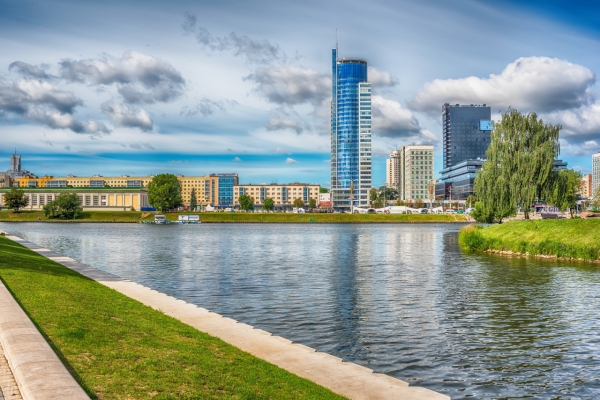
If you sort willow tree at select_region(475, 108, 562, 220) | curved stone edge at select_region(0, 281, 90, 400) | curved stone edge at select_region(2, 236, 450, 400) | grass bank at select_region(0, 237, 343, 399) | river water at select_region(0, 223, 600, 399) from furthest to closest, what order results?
willow tree at select_region(475, 108, 562, 220) < river water at select_region(0, 223, 600, 399) < curved stone edge at select_region(2, 236, 450, 400) < grass bank at select_region(0, 237, 343, 399) < curved stone edge at select_region(0, 281, 90, 400)

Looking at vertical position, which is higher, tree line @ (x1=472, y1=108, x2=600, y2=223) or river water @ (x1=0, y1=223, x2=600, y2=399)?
tree line @ (x1=472, y1=108, x2=600, y2=223)

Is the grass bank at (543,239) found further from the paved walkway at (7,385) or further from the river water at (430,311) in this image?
the paved walkway at (7,385)

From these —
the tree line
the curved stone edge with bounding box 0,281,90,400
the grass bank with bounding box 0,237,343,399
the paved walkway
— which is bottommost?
the grass bank with bounding box 0,237,343,399

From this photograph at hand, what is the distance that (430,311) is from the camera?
1064 inches

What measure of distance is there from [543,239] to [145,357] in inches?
2046

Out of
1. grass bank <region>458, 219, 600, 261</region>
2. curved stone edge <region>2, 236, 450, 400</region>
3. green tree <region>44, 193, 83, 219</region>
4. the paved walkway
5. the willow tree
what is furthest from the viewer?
green tree <region>44, 193, 83, 219</region>

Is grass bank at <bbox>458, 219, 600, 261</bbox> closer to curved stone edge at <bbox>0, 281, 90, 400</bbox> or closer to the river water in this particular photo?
the river water

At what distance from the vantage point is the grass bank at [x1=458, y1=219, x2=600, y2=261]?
5156cm

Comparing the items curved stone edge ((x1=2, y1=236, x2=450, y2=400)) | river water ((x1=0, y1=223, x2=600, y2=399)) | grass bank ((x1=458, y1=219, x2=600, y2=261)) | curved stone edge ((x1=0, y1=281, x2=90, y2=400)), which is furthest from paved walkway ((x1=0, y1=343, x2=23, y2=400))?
grass bank ((x1=458, y1=219, x2=600, y2=261))

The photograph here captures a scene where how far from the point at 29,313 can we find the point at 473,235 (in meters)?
58.1

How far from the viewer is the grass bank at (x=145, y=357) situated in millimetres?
11336

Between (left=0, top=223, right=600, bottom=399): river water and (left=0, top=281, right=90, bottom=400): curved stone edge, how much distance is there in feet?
31.8

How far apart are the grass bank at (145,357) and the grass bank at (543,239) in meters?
44.3

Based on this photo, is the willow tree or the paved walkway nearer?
the paved walkway
